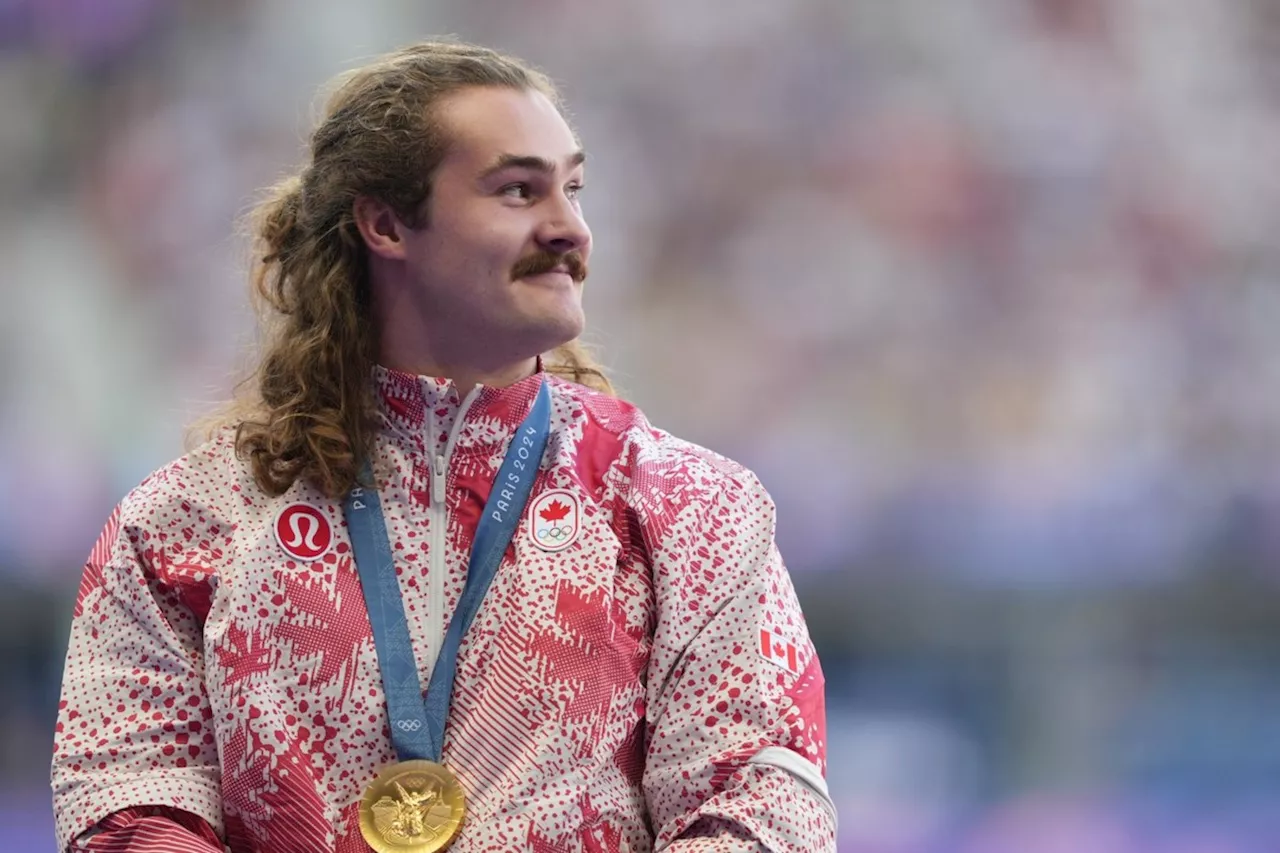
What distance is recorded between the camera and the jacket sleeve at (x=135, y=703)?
6.30ft

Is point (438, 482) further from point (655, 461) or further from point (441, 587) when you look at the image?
point (655, 461)

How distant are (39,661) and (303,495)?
2.31 m

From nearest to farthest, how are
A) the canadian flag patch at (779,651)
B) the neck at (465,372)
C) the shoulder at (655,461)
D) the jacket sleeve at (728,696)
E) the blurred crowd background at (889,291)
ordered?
the jacket sleeve at (728,696) < the canadian flag patch at (779,651) < the shoulder at (655,461) < the neck at (465,372) < the blurred crowd background at (889,291)

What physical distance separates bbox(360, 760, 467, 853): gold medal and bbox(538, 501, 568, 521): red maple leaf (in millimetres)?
342

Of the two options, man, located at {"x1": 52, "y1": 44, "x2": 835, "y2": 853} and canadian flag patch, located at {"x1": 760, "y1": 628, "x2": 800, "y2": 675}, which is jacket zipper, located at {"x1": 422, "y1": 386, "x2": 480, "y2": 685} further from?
canadian flag patch, located at {"x1": 760, "y1": 628, "x2": 800, "y2": 675}

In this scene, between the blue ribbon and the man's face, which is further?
the man's face

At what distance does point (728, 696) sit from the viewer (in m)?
1.93

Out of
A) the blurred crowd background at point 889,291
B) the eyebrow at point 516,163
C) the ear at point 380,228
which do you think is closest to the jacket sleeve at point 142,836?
the ear at point 380,228

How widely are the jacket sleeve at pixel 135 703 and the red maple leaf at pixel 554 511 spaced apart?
428mm

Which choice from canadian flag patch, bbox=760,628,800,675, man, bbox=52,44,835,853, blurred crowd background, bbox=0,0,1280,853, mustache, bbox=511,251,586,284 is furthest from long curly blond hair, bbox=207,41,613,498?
blurred crowd background, bbox=0,0,1280,853

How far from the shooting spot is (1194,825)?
156 inches

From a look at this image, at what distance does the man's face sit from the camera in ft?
7.02

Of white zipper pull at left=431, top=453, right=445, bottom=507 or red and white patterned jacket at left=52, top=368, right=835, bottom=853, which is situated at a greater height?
white zipper pull at left=431, top=453, right=445, bottom=507

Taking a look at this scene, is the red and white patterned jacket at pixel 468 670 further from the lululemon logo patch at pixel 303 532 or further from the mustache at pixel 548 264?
the mustache at pixel 548 264
